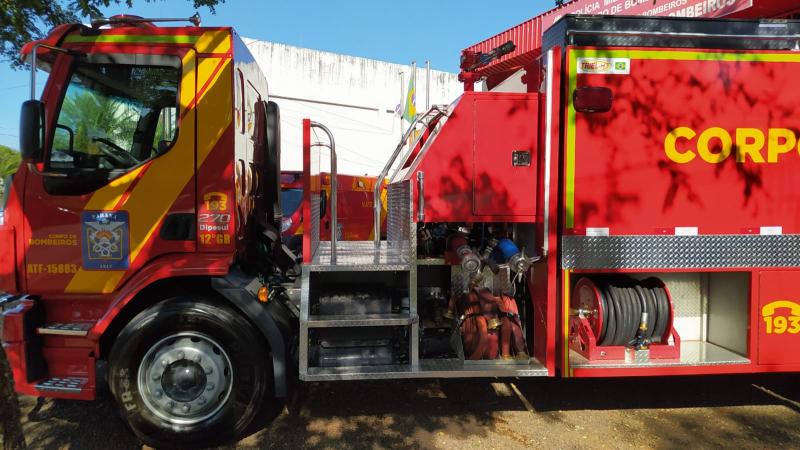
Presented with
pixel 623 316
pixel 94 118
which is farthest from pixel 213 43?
pixel 623 316

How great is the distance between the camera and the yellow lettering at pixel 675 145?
364 centimetres

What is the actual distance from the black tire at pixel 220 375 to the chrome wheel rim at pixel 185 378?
17 mm

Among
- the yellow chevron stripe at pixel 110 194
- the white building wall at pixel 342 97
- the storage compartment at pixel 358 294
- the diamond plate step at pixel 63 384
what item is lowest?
the diamond plate step at pixel 63 384

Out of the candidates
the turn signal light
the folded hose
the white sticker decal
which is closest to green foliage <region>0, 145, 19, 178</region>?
the turn signal light

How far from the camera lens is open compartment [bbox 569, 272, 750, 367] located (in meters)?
3.78

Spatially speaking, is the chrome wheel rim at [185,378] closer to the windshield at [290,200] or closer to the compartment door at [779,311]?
the compartment door at [779,311]

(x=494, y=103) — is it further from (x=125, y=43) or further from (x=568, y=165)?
(x=125, y=43)

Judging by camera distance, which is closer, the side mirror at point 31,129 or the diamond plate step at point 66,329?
the side mirror at point 31,129

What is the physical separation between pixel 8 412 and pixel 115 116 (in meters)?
1.93

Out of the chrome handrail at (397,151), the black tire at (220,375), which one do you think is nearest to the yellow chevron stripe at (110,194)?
the black tire at (220,375)

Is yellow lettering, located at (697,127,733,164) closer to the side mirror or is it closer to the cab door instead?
the cab door

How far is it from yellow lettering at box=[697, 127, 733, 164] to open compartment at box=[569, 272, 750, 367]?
0.91 meters

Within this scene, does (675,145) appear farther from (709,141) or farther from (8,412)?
(8,412)

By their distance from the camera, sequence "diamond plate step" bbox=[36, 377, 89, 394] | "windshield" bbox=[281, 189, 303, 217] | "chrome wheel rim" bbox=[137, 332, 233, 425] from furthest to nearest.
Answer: "windshield" bbox=[281, 189, 303, 217] → "chrome wheel rim" bbox=[137, 332, 233, 425] → "diamond plate step" bbox=[36, 377, 89, 394]
